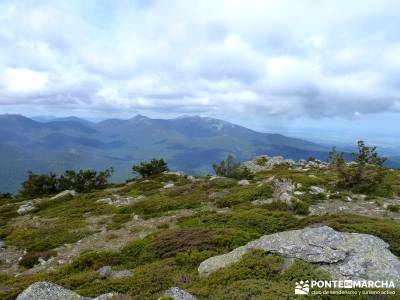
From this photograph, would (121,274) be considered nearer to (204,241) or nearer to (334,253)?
A: (204,241)

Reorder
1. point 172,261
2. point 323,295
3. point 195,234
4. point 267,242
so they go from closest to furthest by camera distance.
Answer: point 323,295
point 267,242
point 172,261
point 195,234

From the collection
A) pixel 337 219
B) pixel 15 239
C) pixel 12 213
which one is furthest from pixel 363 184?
pixel 12 213

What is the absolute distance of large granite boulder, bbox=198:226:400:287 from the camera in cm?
1232

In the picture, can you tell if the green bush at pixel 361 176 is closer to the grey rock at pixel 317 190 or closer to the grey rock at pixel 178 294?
the grey rock at pixel 317 190

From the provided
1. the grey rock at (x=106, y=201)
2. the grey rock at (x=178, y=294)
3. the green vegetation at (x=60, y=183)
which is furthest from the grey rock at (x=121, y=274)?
the green vegetation at (x=60, y=183)

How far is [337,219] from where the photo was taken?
66.6 ft

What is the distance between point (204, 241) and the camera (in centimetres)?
1794

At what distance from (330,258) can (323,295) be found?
2273 mm

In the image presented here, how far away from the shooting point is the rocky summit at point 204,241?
1248 centimetres

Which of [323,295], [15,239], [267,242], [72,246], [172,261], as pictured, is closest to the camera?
[323,295]

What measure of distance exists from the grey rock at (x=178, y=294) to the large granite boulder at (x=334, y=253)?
2.24m

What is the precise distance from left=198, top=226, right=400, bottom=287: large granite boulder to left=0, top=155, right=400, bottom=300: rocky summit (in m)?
0.04

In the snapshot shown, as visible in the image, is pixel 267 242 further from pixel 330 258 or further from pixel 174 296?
pixel 174 296

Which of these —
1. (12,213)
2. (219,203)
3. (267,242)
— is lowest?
(12,213)
